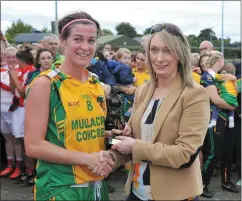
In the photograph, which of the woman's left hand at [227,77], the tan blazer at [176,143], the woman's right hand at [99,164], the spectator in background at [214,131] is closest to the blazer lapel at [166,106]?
the tan blazer at [176,143]

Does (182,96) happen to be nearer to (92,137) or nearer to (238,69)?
(92,137)

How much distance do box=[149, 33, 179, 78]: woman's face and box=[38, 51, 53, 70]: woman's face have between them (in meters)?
3.29

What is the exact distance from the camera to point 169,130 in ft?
6.73

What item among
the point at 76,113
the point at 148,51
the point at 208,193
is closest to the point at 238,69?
the point at 208,193

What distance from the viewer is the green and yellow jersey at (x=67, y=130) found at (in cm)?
202

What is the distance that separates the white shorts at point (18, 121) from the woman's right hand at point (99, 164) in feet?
12.2

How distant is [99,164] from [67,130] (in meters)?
0.26

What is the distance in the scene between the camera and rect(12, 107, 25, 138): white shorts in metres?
5.55

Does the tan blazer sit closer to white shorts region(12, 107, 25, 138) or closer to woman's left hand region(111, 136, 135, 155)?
woman's left hand region(111, 136, 135, 155)

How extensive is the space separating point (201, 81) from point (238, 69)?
153cm

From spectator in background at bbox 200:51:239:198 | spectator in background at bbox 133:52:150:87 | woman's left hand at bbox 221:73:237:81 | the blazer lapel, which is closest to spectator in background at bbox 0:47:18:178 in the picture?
spectator in background at bbox 133:52:150:87

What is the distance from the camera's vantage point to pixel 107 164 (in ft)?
6.85

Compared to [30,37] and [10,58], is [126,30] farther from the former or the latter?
[10,58]

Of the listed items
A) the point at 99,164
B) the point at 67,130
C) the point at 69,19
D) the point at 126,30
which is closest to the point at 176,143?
the point at 99,164
